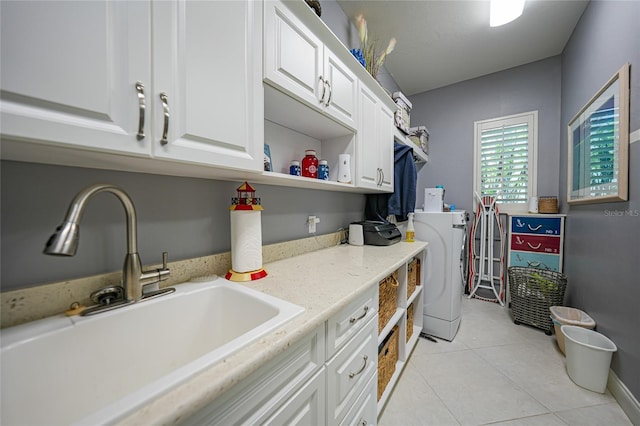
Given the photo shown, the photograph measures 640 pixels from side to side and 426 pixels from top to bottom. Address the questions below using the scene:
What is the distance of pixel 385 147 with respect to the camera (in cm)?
198

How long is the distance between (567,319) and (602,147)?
1.41 meters

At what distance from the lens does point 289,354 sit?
611 mm

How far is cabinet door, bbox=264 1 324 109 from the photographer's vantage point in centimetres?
93

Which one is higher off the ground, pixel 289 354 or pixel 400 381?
pixel 289 354

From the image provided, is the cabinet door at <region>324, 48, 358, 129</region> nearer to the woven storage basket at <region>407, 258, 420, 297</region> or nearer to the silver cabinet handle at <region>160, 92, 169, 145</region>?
the silver cabinet handle at <region>160, 92, 169, 145</region>

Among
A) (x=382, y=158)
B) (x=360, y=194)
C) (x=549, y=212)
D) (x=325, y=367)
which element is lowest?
(x=325, y=367)

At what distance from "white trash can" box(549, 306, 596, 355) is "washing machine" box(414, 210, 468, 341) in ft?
2.27

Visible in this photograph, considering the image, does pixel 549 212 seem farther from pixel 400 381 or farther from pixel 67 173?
pixel 67 173

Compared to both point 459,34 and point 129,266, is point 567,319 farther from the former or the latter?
point 129,266

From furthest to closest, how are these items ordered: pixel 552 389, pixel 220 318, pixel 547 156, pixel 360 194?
1. pixel 547 156
2. pixel 360 194
3. pixel 552 389
4. pixel 220 318

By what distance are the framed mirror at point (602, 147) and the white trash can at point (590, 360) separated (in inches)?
38.2

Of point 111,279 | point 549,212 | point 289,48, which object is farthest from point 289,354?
point 549,212

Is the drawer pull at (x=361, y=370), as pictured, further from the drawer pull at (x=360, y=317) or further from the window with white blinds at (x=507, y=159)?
the window with white blinds at (x=507, y=159)

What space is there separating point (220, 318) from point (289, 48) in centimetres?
118
